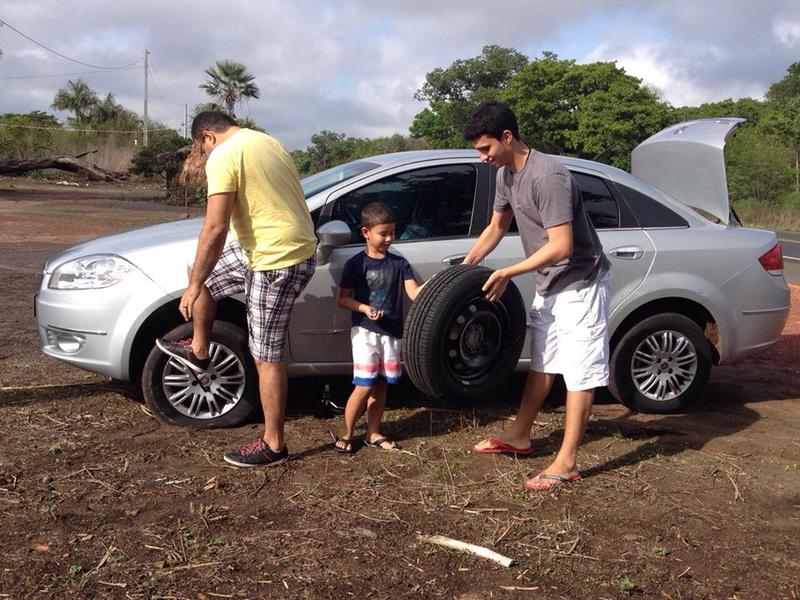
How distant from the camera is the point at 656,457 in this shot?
478 centimetres

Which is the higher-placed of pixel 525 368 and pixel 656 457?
pixel 525 368

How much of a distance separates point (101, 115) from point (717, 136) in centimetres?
6706

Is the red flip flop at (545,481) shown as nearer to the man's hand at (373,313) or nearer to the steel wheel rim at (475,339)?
the steel wheel rim at (475,339)

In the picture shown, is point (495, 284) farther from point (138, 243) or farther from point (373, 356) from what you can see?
point (138, 243)

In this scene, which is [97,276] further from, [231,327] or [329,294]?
[329,294]

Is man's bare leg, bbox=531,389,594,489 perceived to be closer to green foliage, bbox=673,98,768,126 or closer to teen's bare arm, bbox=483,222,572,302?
teen's bare arm, bbox=483,222,572,302

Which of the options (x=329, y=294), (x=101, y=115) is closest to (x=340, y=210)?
(x=329, y=294)

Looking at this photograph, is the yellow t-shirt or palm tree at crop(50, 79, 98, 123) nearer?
the yellow t-shirt

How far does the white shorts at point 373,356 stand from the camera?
4594 millimetres

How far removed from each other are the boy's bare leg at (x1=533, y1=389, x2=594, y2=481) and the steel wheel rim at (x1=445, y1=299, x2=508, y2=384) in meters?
0.52

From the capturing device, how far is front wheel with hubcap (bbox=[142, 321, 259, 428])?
16.0 ft

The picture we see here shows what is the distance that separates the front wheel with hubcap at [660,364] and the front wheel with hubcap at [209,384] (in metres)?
2.37

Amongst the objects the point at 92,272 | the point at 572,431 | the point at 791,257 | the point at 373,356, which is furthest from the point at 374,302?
the point at 791,257

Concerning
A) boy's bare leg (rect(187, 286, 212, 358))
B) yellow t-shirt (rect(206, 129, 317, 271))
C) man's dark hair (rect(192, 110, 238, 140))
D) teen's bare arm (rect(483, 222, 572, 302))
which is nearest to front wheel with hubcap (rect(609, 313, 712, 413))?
teen's bare arm (rect(483, 222, 572, 302))
